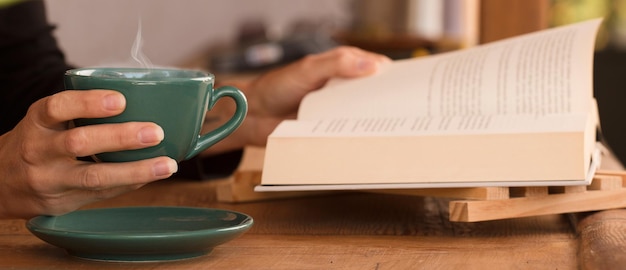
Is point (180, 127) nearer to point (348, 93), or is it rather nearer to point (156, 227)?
point (156, 227)

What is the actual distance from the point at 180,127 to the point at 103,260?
105 mm

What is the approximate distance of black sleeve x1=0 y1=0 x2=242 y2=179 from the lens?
1192mm

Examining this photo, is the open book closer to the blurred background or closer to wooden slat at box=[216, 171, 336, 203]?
wooden slat at box=[216, 171, 336, 203]

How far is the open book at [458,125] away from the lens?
2.63 ft

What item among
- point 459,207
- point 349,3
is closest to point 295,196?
point 459,207

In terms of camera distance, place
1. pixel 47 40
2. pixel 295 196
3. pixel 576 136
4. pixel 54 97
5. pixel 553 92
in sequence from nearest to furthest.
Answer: pixel 54 97
pixel 576 136
pixel 553 92
pixel 295 196
pixel 47 40

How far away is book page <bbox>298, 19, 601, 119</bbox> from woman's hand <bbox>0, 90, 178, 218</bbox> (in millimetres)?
295

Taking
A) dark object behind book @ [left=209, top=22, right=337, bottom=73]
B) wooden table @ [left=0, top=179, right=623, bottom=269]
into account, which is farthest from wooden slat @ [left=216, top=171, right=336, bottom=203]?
dark object behind book @ [left=209, top=22, right=337, bottom=73]

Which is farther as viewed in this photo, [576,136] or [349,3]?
[349,3]

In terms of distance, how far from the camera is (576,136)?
0.79 m

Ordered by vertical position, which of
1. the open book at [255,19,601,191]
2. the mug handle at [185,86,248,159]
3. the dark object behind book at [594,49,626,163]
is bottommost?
the dark object behind book at [594,49,626,163]

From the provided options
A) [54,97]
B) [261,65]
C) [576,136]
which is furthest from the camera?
[261,65]

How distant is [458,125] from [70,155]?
33cm

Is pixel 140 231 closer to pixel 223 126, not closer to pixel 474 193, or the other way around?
pixel 223 126
